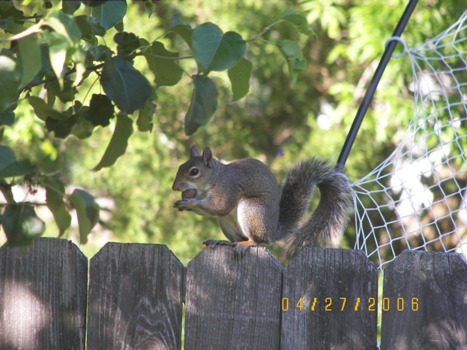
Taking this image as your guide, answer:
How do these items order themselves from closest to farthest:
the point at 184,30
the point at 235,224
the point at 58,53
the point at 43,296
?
the point at 58,53 < the point at 184,30 < the point at 43,296 < the point at 235,224

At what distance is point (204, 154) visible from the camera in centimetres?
222

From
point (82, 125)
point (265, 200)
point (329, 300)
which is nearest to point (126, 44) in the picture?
point (82, 125)

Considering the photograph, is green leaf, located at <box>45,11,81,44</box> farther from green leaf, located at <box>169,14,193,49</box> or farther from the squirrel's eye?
the squirrel's eye

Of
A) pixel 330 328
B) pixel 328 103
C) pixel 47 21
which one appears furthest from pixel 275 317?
pixel 328 103

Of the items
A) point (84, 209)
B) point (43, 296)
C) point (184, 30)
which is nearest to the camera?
point (84, 209)

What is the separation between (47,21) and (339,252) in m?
0.75

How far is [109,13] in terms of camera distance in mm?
1203

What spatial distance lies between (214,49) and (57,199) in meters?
0.32

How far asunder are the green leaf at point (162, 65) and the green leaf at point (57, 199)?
0.36 meters

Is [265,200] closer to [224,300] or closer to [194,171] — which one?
[194,171]

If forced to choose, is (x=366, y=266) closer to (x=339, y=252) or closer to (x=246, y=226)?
(x=339, y=252)

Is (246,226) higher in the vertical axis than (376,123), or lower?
lower
